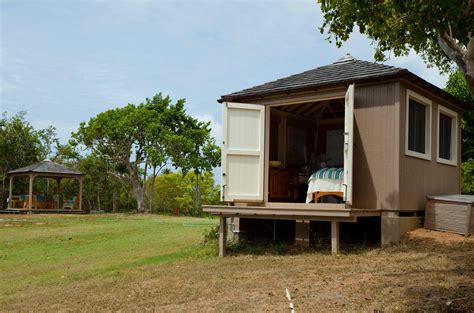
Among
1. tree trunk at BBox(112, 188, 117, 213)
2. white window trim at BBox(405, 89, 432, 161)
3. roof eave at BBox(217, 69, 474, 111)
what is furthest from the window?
tree trunk at BBox(112, 188, 117, 213)

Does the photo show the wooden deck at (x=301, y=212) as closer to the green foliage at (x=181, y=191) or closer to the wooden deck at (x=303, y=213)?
the wooden deck at (x=303, y=213)

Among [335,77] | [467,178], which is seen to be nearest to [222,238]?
[335,77]

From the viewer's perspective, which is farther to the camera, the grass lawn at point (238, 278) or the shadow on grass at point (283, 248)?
the shadow on grass at point (283, 248)

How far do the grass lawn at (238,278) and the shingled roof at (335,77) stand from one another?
2893mm

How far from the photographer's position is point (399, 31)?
8648mm

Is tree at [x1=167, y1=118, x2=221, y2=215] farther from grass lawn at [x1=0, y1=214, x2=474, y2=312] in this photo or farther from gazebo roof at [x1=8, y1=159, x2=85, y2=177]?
grass lawn at [x1=0, y1=214, x2=474, y2=312]

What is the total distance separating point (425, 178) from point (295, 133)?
11.5ft

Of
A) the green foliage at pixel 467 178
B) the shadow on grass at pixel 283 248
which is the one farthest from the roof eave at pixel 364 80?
the green foliage at pixel 467 178

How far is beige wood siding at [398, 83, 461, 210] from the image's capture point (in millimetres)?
9375

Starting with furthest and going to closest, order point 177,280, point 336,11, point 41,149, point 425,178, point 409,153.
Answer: point 41,149 → point 425,178 → point 409,153 → point 336,11 → point 177,280

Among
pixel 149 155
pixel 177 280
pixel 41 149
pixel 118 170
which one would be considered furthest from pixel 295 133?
pixel 41 149

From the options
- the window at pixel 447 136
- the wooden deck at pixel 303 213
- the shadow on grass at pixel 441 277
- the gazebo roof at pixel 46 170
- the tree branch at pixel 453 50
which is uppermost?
the tree branch at pixel 453 50

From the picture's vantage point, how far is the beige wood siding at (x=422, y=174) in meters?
9.38

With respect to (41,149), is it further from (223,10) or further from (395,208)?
(395,208)
